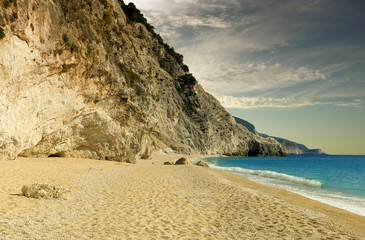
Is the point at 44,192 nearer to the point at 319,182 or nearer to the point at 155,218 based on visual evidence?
the point at 155,218

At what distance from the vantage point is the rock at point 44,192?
8.94 metres

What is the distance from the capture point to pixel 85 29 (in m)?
26.6

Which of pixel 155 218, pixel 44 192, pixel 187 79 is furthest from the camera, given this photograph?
pixel 187 79

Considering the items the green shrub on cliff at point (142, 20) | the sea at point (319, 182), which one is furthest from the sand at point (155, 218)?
the green shrub on cliff at point (142, 20)

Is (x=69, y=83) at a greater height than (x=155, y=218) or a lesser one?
greater

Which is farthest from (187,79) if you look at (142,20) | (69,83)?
(69,83)

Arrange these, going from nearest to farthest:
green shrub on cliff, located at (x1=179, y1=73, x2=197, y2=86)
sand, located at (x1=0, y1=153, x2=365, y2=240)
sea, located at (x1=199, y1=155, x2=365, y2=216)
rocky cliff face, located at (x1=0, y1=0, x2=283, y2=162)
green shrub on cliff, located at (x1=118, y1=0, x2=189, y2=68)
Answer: sand, located at (x1=0, y1=153, x2=365, y2=240), sea, located at (x1=199, y1=155, x2=365, y2=216), rocky cliff face, located at (x1=0, y1=0, x2=283, y2=162), green shrub on cliff, located at (x1=118, y1=0, x2=189, y2=68), green shrub on cliff, located at (x1=179, y1=73, x2=197, y2=86)

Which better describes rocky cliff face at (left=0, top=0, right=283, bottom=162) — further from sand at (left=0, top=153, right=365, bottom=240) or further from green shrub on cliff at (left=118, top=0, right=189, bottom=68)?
green shrub on cliff at (left=118, top=0, right=189, bottom=68)

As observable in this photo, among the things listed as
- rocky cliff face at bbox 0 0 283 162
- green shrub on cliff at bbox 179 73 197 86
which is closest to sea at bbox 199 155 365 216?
rocky cliff face at bbox 0 0 283 162

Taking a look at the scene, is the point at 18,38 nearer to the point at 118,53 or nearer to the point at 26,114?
the point at 26,114

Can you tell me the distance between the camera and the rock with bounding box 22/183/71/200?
8938mm

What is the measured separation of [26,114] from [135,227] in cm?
1672

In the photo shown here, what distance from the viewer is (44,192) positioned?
898 cm

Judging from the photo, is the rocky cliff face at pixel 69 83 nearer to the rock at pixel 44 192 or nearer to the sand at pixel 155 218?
the sand at pixel 155 218
